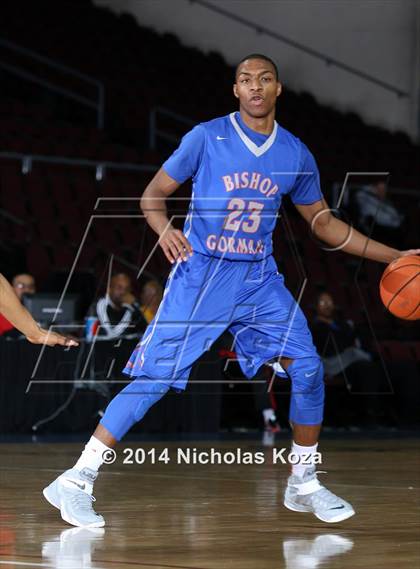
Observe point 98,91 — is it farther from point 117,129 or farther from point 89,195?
point 89,195

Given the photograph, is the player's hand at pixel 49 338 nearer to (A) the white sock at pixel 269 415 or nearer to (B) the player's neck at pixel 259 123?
(B) the player's neck at pixel 259 123

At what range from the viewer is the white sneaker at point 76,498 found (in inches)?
187

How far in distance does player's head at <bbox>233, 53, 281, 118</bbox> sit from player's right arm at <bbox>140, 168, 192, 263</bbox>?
460 mm

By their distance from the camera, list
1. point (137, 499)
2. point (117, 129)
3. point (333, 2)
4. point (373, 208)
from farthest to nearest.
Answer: point (333, 2), point (117, 129), point (373, 208), point (137, 499)

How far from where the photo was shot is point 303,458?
17.2 feet

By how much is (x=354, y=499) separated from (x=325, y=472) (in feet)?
5.38

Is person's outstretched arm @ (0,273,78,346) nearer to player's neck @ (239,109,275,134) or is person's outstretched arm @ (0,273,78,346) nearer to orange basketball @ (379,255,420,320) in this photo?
player's neck @ (239,109,275,134)

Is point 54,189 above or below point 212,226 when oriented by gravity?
above

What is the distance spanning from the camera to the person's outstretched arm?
3.74 metres

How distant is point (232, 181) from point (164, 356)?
0.78 metres

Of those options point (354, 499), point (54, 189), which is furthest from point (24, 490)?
point (54, 189)

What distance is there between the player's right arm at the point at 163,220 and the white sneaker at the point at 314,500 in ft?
3.66

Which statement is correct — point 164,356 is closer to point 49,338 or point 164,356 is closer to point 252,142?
point 252,142

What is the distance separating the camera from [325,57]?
2112 cm
